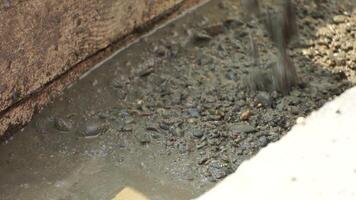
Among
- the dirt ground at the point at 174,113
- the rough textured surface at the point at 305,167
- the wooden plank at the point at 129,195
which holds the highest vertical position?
the rough textured surface at the point at 305,167

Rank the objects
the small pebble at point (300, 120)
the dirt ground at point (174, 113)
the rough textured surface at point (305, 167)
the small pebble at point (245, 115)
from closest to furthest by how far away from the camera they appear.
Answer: the rough textured surface at point (305, 167)
the small pebble at point (300, 120)
the dirt ground at point (174, 113)
the small pebble at point (245, 115)

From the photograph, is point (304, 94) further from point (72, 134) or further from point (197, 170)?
point (72, 134)

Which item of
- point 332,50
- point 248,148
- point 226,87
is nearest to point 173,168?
point 248,148

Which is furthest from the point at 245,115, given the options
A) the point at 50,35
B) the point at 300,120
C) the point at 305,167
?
the point at 50,35

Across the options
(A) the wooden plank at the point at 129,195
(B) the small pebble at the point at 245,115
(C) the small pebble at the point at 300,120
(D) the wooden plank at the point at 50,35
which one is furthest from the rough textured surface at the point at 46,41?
(C) the small pebble at the point at 300,120

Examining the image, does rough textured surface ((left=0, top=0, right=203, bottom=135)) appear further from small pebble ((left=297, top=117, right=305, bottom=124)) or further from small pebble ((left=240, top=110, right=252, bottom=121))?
small pebble ((left=297, top=117, right=305, bottom=124))

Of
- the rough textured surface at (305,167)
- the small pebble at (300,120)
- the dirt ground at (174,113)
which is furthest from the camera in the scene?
the dirt ground at (174,113)

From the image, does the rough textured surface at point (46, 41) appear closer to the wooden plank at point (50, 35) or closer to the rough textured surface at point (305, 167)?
the wooden plank at point (50, 35)
